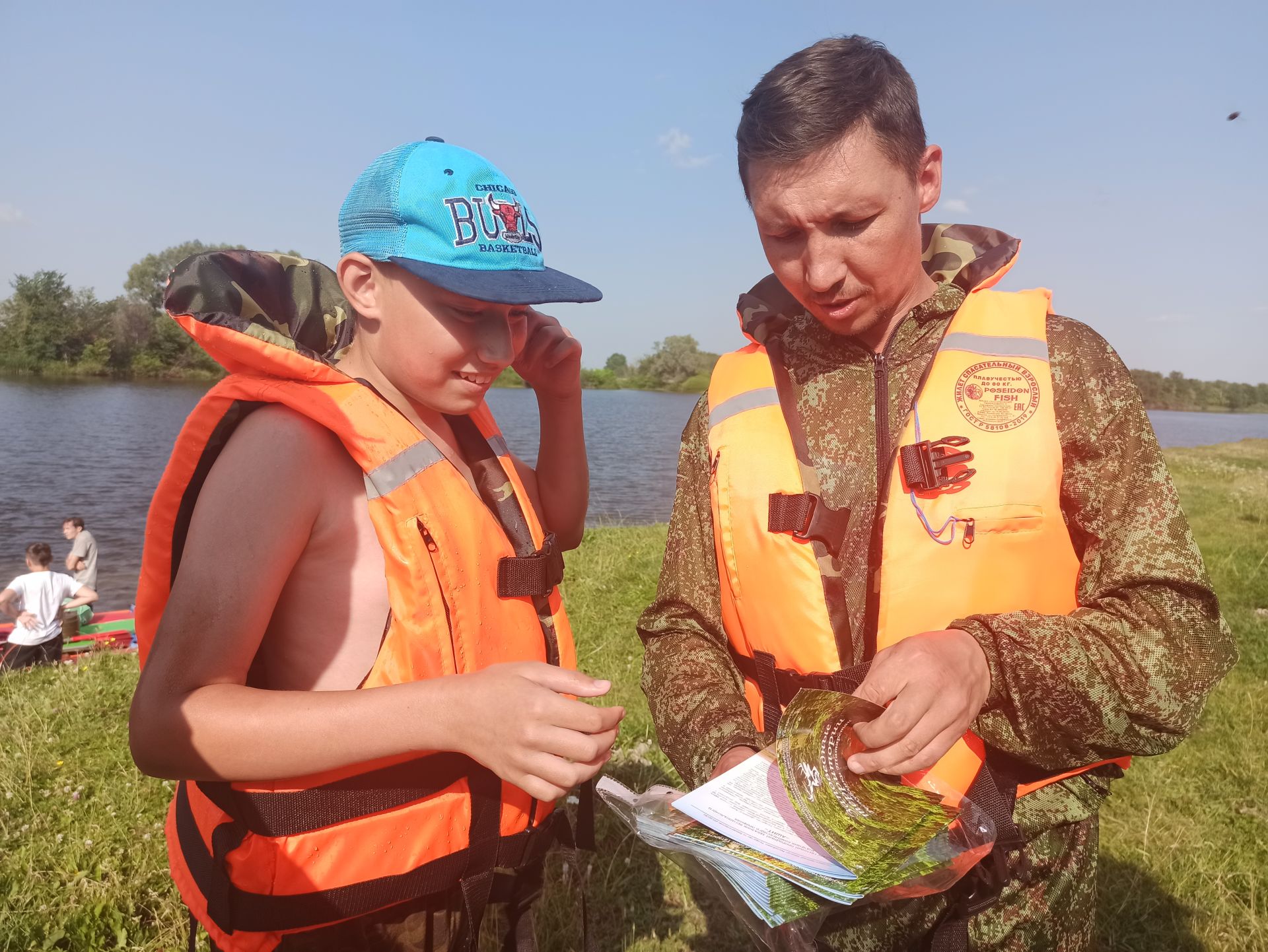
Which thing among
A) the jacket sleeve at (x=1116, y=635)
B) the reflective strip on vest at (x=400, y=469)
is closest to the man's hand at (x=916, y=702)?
the jacket sleeve at (x=1116, y=635)

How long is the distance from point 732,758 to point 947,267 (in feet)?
4.99

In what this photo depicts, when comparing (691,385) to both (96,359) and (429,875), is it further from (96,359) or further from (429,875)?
(429,875)

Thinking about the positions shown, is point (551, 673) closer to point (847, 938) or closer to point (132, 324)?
point (847, 938)

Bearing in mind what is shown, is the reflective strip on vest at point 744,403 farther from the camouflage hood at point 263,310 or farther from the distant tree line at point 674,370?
the distant tree line at point 674,370

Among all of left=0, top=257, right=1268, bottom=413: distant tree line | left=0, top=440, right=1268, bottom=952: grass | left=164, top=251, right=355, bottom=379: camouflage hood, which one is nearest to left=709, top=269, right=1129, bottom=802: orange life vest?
left=164, top=251, right=355, bottom=379: camouflage hood

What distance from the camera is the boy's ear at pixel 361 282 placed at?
1.90 metres

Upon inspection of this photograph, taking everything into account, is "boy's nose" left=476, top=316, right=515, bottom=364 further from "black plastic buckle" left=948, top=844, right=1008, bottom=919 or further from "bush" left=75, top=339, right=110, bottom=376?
"bush" left=75, top=339, right=110, bottom=376

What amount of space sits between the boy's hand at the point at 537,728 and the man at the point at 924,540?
0.46 m

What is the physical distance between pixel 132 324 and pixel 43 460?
161ft

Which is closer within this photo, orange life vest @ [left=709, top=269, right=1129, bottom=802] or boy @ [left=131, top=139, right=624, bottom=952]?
boy @ [left=131, top=139, right=624, bottom=952]

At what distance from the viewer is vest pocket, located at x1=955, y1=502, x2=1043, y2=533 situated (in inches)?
72.8

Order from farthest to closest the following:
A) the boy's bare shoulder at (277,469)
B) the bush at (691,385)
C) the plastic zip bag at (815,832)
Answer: the bush at (691,385)
the boy's bare shoulder at (277,469)
the plastic zip bag at (815,832)

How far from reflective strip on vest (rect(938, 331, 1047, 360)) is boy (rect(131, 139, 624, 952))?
38.1 inches

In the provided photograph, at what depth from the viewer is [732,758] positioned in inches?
69.9
